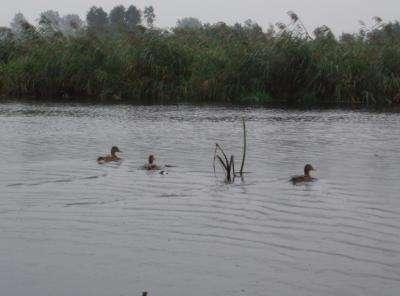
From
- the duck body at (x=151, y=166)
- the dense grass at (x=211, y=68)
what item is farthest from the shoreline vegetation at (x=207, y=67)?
the duck body at (x=151, y=166)

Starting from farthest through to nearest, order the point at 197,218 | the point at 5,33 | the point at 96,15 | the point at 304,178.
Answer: the point at 96,15
the point at 5,33
the point at 304,178
the point at 197,218

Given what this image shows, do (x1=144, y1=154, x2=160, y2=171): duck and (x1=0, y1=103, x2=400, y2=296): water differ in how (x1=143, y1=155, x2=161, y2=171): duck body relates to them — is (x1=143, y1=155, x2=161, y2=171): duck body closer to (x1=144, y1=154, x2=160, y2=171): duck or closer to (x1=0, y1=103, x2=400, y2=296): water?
(x1=144, y1=154, x2=160, y2=171): duck

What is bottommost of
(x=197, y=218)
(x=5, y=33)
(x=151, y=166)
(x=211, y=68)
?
(x=197, y=218)

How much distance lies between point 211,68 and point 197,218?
991 inches

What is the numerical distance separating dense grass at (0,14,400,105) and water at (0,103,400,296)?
1258 centimetres

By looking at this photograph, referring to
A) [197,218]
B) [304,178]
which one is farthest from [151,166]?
[197,218]

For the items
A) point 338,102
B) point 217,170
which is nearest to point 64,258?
point 217,170

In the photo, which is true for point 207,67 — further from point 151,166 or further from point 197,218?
point 197,218

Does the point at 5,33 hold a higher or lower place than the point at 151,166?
higher

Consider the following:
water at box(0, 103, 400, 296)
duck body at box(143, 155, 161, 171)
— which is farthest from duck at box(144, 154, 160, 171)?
water at box(0, 103, 400, 296)

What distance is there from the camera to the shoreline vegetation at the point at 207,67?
3553 centimetres

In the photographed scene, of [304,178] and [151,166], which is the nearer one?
[304,178]

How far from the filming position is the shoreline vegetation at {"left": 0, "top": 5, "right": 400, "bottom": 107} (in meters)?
35.5

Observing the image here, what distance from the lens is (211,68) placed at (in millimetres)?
37031
